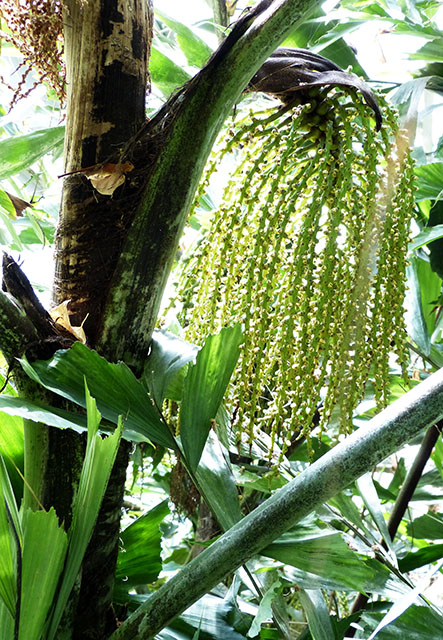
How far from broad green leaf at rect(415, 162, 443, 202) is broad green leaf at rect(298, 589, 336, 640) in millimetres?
643

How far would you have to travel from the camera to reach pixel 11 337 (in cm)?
51

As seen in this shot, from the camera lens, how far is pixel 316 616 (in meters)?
0.64

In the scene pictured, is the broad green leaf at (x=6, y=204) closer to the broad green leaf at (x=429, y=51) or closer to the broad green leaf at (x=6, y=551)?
the broad green leaf at (x=6, y=551)

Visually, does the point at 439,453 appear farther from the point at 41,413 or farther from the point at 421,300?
the point at 41,413

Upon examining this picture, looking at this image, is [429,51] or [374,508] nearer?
[374,508]

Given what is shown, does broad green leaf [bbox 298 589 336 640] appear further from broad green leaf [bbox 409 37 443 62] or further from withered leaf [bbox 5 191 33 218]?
broad green leaf [bbox 409 37 443 62]

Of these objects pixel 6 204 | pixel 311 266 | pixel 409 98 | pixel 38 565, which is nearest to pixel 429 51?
pixel 409 98

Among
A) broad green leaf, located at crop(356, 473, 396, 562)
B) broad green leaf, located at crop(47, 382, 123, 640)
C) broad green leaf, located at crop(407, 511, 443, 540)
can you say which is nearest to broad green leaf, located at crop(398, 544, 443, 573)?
broad green leaf, located at crop(356, 473, 396, 562)

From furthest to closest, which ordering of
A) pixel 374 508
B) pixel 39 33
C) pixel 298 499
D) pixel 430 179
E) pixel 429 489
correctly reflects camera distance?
pixel 429 489 < pixel 430 179 < pixel 374 508 < pixel 39 33 < pixel 298 499

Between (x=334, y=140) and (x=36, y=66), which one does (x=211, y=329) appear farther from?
(x=36, y=66)

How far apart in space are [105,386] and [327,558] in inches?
9.7

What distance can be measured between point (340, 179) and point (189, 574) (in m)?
0.39

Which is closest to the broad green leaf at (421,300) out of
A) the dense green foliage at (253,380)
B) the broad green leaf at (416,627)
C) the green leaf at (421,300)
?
the green leaf at (421,300)

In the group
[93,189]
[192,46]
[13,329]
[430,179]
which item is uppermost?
[192,46]
